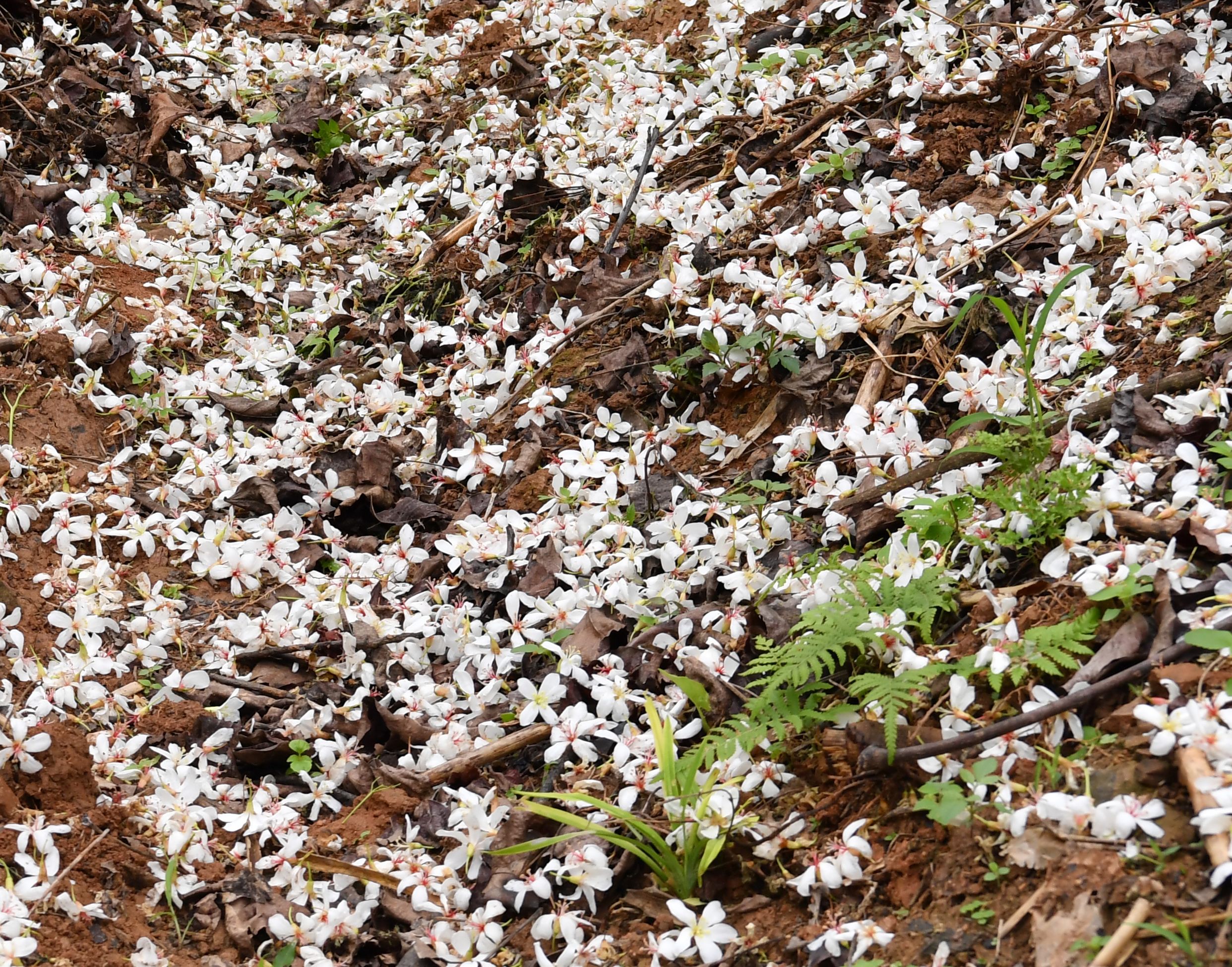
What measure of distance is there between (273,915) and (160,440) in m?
1.98

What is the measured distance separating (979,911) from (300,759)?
67.1 inches

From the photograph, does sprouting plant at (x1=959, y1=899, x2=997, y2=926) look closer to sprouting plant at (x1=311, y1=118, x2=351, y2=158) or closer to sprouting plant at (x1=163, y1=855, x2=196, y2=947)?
sprouting plant at (x1=163, y1=855, x2=196, y2=947)

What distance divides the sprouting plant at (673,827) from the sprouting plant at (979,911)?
469mm

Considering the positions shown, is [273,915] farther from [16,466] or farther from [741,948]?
[16,466]

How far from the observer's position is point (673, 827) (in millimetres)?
2197

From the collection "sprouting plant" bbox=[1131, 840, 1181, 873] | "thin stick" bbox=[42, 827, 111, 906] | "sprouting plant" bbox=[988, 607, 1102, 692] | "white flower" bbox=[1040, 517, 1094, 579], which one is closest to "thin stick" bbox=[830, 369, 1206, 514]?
"white flower" bbox=[1040, 517, 1094, 579]

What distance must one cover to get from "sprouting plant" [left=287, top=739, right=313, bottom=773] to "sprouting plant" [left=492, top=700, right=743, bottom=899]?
74 centimetres

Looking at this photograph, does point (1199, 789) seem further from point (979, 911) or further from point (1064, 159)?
point (1064, 159)

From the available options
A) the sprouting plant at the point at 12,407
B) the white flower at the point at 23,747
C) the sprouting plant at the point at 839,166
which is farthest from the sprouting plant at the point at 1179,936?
the sprouting plant at the point at 12,407

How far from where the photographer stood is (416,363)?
3.94 metres

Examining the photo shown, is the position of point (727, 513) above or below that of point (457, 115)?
below

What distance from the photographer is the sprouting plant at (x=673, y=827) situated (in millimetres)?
2105

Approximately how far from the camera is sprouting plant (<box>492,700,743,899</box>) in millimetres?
2105

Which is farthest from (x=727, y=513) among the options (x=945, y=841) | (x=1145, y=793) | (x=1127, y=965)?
(x=1127, y=965)
